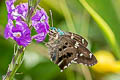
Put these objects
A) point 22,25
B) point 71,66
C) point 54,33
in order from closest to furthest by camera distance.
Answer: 1. point 22,25
2. point 54,33
3. point 71,66

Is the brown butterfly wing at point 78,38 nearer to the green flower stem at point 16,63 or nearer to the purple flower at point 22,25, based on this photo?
the purple flower at point 22,25

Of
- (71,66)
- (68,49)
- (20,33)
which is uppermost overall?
(71,66)

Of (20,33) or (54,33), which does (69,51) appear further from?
(20,33)

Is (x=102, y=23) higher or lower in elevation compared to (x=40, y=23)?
higher

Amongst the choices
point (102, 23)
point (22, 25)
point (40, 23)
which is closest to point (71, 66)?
point (102, 23)

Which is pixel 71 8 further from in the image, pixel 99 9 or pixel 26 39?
pixel 26 39

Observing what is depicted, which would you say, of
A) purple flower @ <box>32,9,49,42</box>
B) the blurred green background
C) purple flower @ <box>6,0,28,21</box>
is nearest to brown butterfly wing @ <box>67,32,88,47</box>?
purple flower @ <box>32,9,49,42</box>

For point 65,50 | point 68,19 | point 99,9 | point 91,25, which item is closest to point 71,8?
point 91,25
